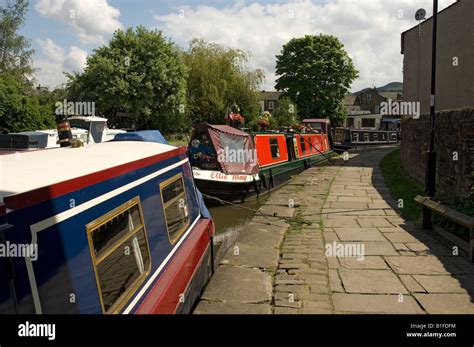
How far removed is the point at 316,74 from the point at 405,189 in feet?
104

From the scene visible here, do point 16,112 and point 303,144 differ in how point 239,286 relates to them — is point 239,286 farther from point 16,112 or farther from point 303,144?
point 16,112

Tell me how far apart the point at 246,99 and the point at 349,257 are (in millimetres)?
30380

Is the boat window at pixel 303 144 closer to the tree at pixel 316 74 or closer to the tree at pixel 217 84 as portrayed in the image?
the tree at pixel 217 84

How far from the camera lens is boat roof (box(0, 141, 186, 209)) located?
198 centimetres

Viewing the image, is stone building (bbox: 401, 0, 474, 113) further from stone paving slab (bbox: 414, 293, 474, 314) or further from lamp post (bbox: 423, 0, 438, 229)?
stone paving slab (bbox: 414, 293, 474, 314)

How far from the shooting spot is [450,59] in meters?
19.3

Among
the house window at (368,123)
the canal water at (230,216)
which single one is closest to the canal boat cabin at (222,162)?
the canal water at (230,216)

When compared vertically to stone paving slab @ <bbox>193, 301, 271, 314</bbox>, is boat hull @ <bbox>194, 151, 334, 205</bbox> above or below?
below

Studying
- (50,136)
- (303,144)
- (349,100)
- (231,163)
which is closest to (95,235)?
(50,136)

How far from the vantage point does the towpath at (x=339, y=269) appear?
4195 mm

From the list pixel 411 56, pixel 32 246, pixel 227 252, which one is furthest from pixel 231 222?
pixel 411 56

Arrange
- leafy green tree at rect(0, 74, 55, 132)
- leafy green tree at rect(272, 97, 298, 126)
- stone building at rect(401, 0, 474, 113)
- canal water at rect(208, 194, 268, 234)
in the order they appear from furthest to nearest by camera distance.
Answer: leafy green tree at rect(272, 97, 298, 126) → leafy green tree at rect(0, 74, 55, 132) → stone building at rect(401, 0, 474, 113) → canal water at rect(208, 194, 268, 234)

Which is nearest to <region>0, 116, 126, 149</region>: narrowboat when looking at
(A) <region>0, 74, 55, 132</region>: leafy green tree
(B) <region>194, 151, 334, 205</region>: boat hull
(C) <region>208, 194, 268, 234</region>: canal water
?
(B) <region>194, 151, 334, 205</region>: boat hull

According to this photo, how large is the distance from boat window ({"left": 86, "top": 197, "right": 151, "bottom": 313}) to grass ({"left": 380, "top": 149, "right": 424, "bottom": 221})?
21.1 ft
